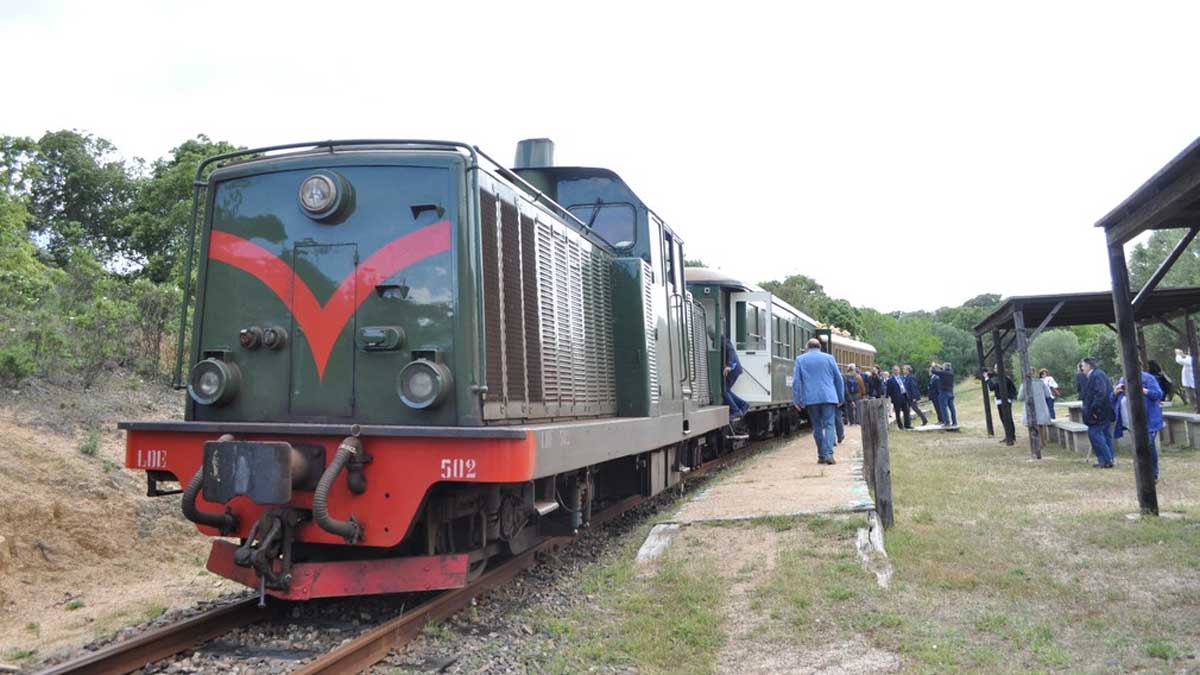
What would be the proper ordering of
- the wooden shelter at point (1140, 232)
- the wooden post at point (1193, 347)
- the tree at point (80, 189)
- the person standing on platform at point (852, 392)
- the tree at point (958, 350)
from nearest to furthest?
the wooden shelter at point (1140, 232)
the wooden post at point (1193, 347)
the person standing on platform at point (852, 392)
the tree at point (80, 189)
the tree at point (958, 350)

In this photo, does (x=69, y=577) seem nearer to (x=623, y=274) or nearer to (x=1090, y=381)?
(x=623, y=274)

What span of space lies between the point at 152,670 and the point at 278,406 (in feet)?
5.35

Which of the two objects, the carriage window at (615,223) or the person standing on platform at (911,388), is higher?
the carriage window at (615,223)

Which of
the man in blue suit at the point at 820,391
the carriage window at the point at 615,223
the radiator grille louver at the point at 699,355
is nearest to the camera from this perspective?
the carriage window at the point at 615,223

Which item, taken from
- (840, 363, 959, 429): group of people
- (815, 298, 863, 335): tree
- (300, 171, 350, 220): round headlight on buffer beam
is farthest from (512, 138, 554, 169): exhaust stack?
(815, 298, 863, 335): tree

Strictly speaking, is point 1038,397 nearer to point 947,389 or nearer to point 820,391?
point 947,389

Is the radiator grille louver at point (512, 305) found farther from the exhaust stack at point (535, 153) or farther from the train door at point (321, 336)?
the exhaust stack at point (535, 153)

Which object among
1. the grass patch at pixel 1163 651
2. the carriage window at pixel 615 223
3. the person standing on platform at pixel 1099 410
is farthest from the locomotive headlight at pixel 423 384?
the person standing on platform at pixel 1099 410

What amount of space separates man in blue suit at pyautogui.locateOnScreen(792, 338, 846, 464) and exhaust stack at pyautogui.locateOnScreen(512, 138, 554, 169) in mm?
4084

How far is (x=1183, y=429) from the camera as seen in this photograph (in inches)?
574

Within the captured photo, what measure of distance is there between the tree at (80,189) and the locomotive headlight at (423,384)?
2442cm

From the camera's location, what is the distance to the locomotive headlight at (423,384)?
4895mm

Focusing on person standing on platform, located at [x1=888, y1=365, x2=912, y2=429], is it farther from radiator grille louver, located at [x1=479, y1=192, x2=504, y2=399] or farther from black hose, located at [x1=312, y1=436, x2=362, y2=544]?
black hose, located at [x1=312, y1=436, x2=362, y2=544]

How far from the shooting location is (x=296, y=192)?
18.1 feet
